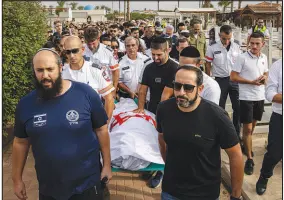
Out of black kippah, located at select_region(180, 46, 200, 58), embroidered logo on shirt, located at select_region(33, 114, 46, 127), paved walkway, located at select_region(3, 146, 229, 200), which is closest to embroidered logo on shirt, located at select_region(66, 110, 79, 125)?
embroidered logo on shirt, located at select_region(33, 114, 46, 127)

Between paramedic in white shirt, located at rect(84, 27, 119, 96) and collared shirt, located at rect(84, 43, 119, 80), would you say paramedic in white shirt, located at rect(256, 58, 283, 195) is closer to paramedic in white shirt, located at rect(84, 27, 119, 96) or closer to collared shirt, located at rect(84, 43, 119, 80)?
paramedic in white shirt, located at rect(84, 27, 119, 96)

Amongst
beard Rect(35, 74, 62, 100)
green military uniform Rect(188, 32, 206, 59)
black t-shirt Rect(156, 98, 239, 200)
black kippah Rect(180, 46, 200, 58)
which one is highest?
green military uniform Rect(188, 32, 206, 59)

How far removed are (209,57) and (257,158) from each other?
210 centimetres

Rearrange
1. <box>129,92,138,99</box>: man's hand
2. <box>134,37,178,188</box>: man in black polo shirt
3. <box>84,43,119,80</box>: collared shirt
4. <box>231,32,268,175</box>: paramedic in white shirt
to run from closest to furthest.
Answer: <box>134,37,178,188</box>: man in black polo shirt < <box>231,32,268,175</box>: paramedic in white shirt < <box>129,92,138,99</box>: man's hand < <box>84,43,119,80</box>: collared shirt

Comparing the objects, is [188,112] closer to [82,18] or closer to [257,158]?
[257,158]

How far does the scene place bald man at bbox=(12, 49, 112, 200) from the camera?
8.27ft

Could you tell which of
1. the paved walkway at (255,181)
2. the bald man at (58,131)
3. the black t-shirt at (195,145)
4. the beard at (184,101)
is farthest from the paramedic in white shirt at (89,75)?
the paved walkway at (255,181)

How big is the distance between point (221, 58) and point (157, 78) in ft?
6.46

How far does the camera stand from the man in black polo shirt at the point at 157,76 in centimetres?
459

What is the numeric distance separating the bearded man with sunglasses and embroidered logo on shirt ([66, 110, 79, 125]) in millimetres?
657

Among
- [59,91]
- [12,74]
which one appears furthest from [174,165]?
[12,74]

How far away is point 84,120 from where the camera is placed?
2582 millimetres

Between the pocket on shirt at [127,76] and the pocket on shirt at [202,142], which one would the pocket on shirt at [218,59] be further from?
the pocket on shirt at [202,142]

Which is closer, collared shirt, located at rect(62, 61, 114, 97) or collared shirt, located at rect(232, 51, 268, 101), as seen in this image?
collared shirt, located at rect(62, 61, 114, 97)
